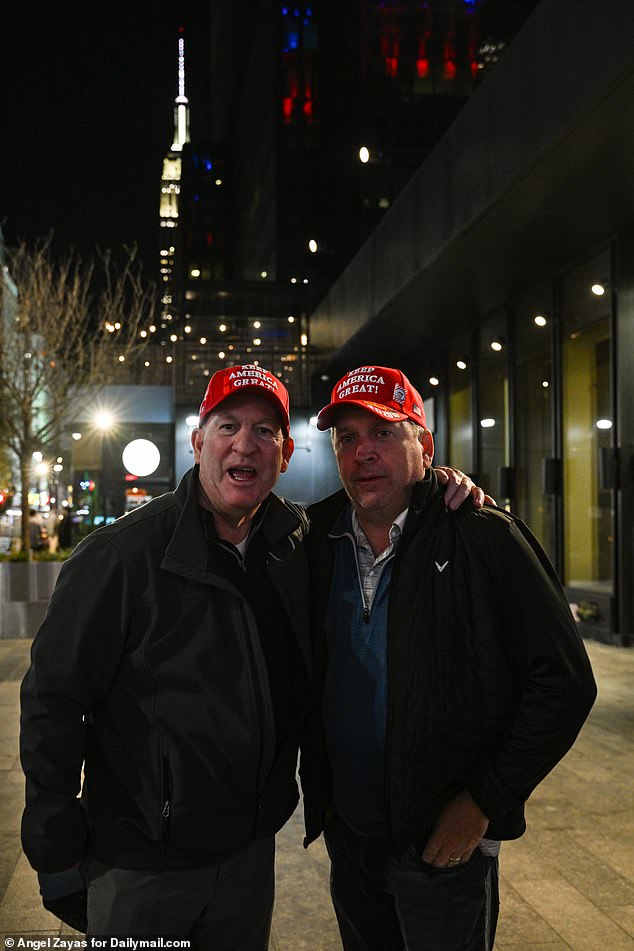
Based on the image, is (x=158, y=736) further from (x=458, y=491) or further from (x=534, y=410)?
(x=534, y=410)

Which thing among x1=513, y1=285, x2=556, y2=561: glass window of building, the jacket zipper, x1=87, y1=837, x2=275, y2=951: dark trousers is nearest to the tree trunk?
x1=513, y1=285, x2=556, y2=561: glass window of building

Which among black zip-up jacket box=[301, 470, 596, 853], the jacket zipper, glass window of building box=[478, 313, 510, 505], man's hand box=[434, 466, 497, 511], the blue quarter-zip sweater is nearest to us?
the jacket zipper

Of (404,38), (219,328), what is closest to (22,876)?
(219,328)

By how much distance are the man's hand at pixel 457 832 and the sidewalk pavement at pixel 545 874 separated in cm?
48

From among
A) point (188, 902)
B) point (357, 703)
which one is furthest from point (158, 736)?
point (357, 703)

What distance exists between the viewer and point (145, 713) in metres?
2.46

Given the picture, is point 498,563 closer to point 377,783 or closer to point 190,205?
point 377,783

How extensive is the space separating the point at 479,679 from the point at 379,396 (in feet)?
3.30

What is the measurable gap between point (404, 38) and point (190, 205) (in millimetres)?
63135

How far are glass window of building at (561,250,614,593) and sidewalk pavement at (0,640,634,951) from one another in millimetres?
7388

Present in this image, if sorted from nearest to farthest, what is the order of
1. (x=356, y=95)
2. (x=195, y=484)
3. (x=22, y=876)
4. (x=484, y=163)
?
(x=195, y=484) → (x=22, y=876) → (x=484, y=163) → (x=356, y=95)

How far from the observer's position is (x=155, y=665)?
2457 mm

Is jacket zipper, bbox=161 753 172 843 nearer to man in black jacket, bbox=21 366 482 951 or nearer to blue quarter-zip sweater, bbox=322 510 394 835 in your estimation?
man in black jacket, bbox=21 366 482 951

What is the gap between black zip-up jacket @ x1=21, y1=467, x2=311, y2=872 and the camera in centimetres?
242
